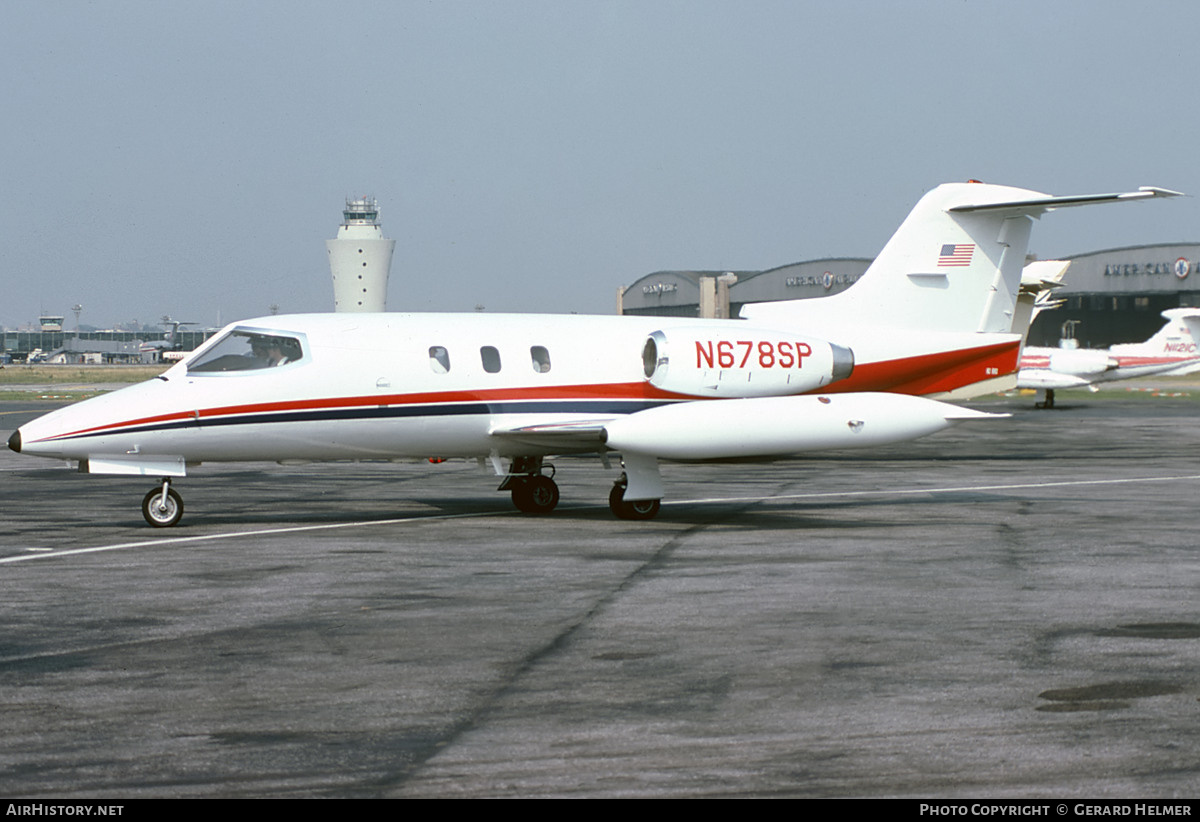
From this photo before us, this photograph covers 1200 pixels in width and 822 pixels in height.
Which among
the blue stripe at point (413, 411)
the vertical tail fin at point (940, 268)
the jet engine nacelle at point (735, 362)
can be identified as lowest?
the blue stripe at point (413, 411)

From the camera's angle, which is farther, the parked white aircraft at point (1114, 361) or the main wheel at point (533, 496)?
the parked white aircraft at point (1114, 361)

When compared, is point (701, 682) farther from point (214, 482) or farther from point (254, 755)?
point (214, 482)

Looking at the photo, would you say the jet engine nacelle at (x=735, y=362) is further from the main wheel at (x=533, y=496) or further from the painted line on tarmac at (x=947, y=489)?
the painted line on tarmac at (x=947, y=489)

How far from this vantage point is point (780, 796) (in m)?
5.95

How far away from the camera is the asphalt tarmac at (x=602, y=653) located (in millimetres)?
6395

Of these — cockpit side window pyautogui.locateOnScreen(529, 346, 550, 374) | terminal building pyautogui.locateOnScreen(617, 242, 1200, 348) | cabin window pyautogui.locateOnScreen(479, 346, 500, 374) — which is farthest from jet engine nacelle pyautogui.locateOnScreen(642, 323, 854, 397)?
terminal building pyautogui.locateOnScreen(617, 242, 1200, 348)

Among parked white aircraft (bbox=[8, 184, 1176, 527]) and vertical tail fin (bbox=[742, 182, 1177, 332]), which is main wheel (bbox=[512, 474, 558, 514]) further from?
vertical tail fin (bbox=[742, 182, 1177, 332])

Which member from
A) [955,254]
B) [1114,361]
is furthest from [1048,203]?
[1114,361]

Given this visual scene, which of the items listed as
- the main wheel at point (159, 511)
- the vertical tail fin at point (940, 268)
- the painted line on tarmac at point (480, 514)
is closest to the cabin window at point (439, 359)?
the painted line on tarmac at point (480, 514)

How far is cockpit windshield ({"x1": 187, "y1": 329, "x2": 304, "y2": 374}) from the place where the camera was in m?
16.5

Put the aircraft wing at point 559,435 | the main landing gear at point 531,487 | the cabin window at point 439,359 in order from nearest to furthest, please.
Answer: the aircraft wing at point 559,435 < the cabin window at point 439,359 < the main landing gear at point 531,487

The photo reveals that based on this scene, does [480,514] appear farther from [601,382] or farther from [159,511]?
[159,511]

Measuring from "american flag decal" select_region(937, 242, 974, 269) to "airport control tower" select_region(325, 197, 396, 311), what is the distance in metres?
113

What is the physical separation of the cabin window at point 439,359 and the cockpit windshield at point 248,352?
1671 millimetres
